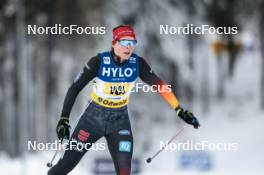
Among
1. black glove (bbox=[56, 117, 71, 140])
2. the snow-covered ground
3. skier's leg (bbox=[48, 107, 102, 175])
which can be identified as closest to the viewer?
black glove (bbox=[56, 117, 71, 140])

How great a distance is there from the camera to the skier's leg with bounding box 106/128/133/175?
6.88 meters

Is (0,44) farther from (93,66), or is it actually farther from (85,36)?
(93,66)

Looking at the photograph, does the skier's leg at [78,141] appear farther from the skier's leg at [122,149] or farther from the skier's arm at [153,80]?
the skier's arm at [153,80]

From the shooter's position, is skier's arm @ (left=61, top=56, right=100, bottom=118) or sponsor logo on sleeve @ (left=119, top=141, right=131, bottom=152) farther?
sponsor logo on sleeve @ (left=119, top=141, right=131, bottom=152)

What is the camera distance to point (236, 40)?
103 ft

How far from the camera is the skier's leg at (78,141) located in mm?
6809

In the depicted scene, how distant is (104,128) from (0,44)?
2124cm

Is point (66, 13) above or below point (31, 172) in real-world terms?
above

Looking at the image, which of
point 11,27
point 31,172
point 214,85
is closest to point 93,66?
point 31,172

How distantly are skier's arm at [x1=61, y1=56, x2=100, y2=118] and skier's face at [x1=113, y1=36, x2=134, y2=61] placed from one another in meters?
0.17

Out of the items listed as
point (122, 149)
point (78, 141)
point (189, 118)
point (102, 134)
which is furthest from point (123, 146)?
point (189, 118)

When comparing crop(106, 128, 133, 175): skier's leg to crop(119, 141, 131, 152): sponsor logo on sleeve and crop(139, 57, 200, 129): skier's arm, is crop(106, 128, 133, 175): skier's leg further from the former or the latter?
crop(139, 57, 200, 129): skier's arm

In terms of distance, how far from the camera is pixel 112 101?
677 cm

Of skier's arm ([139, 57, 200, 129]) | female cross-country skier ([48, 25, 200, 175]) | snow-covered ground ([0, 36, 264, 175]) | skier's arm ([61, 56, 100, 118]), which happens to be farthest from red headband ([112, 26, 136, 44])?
snow-covered ground ([0, 36, 264, 175])
